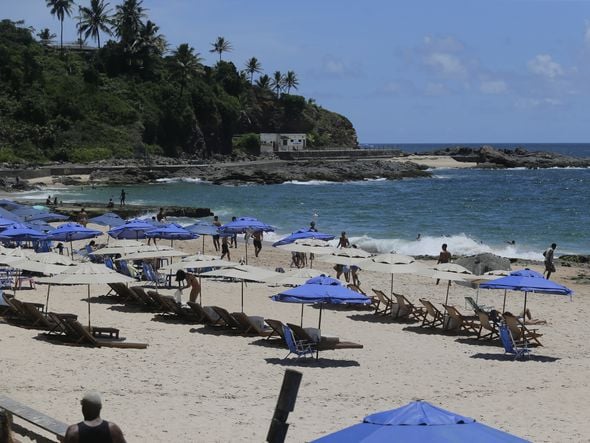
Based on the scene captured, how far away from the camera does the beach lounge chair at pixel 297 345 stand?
48.2ft

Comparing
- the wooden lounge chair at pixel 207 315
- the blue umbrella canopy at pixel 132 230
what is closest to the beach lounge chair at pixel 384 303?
the wooden lounge chair at pixel 207 315

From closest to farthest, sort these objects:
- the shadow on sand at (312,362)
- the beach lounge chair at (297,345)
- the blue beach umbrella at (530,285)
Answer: the shadow on sand at (312,362)
the beach lounge chair at (297,345)
the blue beach umbrella at (530,285)

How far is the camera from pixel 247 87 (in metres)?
132

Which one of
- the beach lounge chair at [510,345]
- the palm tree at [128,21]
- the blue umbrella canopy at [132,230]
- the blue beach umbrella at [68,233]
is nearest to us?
the beach lounge chair at [510,345]

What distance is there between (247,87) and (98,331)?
390 ft

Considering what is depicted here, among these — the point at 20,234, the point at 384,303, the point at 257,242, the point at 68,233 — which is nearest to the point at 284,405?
the point at 384,303

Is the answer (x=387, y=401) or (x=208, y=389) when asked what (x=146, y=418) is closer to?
(x=208, y=389)

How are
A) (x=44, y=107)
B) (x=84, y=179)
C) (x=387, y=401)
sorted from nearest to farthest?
(x=387, y=401), (x=84, y=179), (x=44, y=107)

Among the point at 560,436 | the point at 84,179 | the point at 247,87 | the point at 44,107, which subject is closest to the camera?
the point at 560,436

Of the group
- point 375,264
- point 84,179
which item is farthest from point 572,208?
point 375,264

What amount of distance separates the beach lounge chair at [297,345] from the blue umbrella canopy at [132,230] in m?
12.0

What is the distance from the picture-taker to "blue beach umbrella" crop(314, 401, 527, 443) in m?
5.05

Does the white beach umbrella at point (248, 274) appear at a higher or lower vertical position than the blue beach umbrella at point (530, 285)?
lower

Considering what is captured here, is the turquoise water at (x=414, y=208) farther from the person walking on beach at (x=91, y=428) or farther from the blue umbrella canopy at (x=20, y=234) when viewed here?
the person walking on beach at (x=91, y=428)
